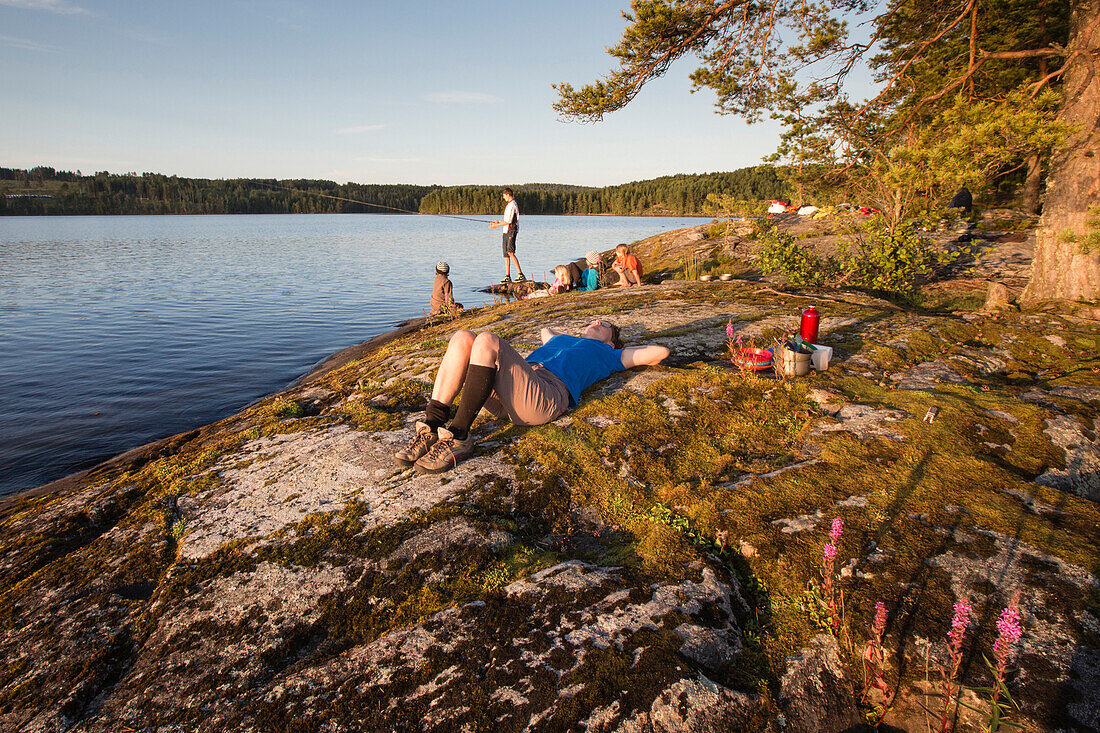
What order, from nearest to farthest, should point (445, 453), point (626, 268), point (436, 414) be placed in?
point (445, 453)
point (436, 414)
point (626, 268)

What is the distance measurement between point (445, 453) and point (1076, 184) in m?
9.86

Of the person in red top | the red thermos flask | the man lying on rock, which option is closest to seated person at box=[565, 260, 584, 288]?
the person in red top

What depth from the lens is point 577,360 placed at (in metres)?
5.14

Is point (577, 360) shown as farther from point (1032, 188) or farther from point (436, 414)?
point (1032, 188)

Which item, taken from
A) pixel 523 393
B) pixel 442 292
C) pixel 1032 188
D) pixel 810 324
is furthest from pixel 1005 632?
pixel 1032 188

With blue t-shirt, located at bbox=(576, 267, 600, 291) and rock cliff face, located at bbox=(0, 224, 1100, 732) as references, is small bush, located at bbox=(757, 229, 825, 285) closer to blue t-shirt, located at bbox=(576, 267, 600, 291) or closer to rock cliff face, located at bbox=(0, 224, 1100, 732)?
blue t-shirt, located at bbox=(576, 267, 600, 291)

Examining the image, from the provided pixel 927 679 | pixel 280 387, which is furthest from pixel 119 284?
pixel 927 679

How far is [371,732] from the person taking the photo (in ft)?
6.85

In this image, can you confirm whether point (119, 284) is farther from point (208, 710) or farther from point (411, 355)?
point (208, 710)

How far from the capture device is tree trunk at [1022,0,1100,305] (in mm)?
7223

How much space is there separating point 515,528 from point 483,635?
3.13 ft

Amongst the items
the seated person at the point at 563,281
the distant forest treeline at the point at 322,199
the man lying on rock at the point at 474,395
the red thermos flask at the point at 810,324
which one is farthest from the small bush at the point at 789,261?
the distant forest treeline at the point at 322,199

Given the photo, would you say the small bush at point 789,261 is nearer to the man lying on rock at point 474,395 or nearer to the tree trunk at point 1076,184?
the tree trunk at point 1076,184

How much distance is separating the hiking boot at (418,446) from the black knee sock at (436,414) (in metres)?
0.05
